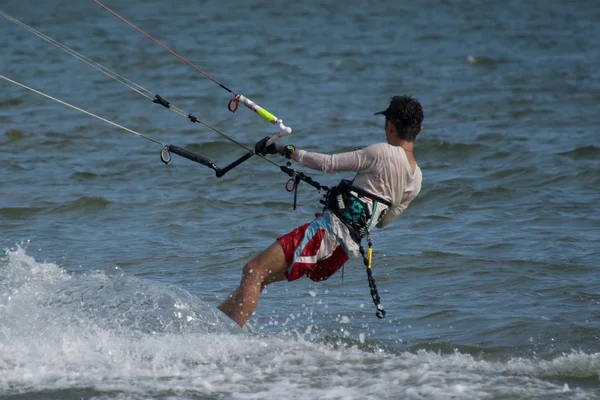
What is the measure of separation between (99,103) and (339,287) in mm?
11066

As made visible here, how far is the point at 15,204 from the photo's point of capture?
1204cm

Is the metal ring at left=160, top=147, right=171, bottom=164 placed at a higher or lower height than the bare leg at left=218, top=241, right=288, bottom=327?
higher

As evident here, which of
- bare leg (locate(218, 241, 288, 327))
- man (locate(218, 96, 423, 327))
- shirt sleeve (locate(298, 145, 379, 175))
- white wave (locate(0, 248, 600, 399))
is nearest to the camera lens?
white wave (locate(0, 248, 600, 399))

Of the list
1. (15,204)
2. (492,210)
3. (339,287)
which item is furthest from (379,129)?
(339,287)

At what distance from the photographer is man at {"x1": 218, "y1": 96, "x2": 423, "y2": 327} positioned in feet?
22.5

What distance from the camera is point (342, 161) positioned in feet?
22.2

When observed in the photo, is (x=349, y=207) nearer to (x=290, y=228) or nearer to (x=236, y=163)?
(x=236, y=163)

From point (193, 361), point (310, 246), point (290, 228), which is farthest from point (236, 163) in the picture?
point (290, 228)

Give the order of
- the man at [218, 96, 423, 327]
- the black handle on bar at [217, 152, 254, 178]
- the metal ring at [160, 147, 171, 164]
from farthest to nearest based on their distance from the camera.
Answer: the metal ring at [160, 147, 171, 164] → the black handle on bar at [217, 152, 254, 178] → the man at [218, 96, 423, 327]

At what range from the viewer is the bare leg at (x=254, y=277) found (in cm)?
709

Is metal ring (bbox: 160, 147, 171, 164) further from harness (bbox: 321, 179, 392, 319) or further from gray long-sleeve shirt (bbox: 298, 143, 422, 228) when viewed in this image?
harness (bbox: 321, 179, 392, 319)

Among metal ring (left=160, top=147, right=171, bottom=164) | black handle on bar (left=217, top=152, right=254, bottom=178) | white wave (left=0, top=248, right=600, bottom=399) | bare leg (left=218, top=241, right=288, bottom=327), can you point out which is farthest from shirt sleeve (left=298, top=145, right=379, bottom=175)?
white wave (left=0, top=248, right=600, bottom=399)

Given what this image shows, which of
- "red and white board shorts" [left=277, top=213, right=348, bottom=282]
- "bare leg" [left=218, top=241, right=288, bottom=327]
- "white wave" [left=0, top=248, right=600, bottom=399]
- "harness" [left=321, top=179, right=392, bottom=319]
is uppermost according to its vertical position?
"harness" [left=321, top=179, right=392, bottom=319]

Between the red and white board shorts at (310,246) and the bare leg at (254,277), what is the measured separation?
0.06 metres
